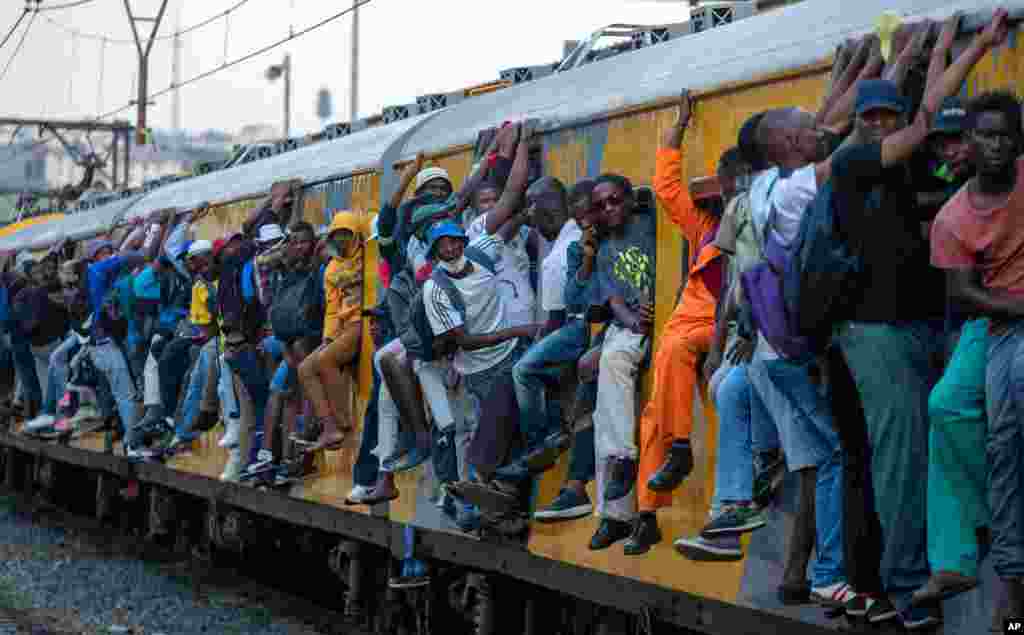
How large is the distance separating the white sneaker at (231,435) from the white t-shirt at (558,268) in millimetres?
5591

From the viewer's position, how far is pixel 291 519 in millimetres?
12836

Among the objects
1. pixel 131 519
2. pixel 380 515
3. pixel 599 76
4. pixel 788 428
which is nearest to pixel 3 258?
Answer: pixel 131 519

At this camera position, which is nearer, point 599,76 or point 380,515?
point 599,76

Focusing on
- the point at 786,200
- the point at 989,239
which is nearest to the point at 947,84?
the point at 989,239

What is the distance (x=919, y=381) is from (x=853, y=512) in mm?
494

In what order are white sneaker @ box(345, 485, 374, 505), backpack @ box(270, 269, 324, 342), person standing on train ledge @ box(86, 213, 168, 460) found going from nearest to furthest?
white sneaker @ box(345, 485, 374, 505) → backpack @ box(270, 269, 324, 342) → person standing on train ledge @ box(86, 213, 168, 460)

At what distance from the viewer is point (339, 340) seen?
1183 centimetres

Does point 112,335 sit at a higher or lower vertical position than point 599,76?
lower

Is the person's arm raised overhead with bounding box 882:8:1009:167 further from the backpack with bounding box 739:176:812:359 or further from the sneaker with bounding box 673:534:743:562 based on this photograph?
the sneaker with bounding box 673:534:743:562

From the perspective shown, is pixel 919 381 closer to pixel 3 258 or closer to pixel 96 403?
pixel 96 403

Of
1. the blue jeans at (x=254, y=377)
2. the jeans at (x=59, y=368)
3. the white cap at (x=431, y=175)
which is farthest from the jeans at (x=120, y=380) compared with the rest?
the white cap at (x=431, y=175)

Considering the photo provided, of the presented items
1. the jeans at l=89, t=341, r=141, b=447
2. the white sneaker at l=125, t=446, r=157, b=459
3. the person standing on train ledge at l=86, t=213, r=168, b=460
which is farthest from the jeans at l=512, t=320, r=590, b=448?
the jeans at l=89, t=341, r=141, b=447

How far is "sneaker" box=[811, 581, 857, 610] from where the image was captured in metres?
5.95

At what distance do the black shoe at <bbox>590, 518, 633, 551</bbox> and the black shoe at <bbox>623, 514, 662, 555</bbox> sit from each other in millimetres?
229
